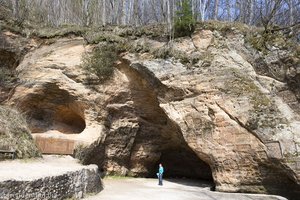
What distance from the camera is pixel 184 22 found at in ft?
55.4

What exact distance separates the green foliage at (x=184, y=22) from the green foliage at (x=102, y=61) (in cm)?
351

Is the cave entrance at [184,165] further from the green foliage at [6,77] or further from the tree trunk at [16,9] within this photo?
the tree trunk at [16,9]

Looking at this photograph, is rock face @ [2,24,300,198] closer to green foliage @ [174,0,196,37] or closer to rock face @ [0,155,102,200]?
green foliage @ [174,0,196,37]

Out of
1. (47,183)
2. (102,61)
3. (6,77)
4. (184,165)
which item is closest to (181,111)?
(102,61)

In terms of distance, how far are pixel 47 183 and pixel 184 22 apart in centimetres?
1118

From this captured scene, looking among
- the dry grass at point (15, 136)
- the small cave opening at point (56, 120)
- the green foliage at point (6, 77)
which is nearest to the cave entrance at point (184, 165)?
the small cave opening at point (56, 120)

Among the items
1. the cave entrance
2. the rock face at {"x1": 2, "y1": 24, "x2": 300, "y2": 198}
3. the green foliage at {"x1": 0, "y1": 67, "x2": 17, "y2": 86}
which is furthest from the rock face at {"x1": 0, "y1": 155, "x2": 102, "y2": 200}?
the cave entrance

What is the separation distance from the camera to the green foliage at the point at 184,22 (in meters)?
16.8

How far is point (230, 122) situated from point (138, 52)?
6.32 metres

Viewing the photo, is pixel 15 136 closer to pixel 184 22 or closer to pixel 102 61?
pixel 102 61

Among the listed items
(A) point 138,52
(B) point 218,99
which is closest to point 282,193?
(B) point 218,99

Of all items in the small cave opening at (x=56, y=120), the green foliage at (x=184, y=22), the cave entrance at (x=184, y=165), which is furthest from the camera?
the cave entrance at (x=184, y=165)

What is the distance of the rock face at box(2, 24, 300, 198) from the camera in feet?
43.3

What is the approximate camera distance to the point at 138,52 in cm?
1730
